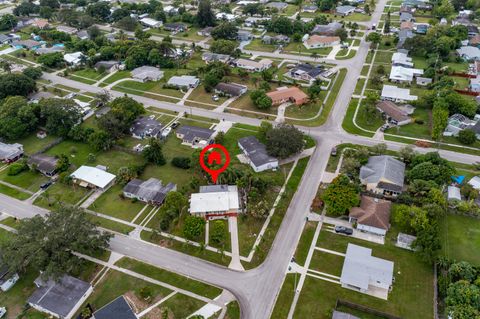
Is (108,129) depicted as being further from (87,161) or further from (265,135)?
(265,135)

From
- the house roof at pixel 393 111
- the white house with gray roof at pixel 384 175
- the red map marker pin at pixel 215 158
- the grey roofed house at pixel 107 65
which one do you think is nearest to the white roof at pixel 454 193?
the white house with gray roof at pixel 384 175

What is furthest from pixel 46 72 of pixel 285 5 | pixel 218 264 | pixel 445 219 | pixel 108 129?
pixel 445 219

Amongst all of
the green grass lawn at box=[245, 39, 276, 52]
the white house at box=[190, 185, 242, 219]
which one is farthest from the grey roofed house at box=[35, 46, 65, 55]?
the white house at box=[190, 185, 242, 219]

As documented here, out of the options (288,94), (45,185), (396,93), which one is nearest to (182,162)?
(45,185)

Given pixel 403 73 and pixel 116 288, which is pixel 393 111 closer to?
pixel 403 73

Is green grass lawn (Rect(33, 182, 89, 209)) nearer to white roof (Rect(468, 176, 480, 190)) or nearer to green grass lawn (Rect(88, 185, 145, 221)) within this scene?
green grass lawn (Rect(88, 185, 145, 221))

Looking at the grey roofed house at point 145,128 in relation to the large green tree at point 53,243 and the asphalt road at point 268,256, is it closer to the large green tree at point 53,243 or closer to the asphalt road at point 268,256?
the asphalt road at point 268,256
